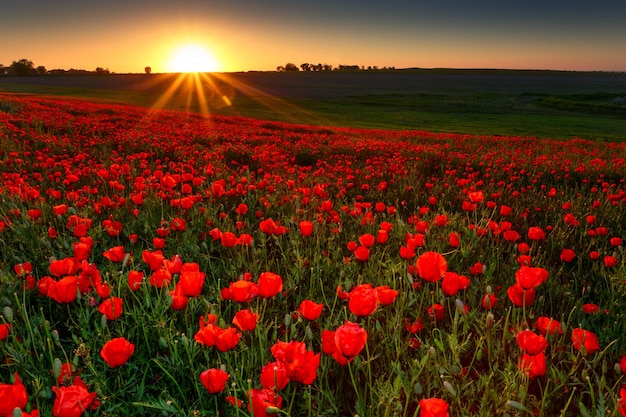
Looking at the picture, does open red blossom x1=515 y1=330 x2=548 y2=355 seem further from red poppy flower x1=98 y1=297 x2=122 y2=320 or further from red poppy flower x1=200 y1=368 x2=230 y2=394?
red poppy flower x1=98 y1=297 x2=122 y2=320

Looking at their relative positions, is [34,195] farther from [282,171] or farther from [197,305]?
[282,171]

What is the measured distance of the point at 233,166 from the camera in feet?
27.6

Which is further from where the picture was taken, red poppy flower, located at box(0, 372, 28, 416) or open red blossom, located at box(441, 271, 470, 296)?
open red blossom, located at box(441, 271, 470, 296)

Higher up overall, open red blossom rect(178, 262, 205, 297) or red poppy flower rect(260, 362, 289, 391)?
open red blossom rect(178, 262, 205, 297)

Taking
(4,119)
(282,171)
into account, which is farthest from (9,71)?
(282,171)

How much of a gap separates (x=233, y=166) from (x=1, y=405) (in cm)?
730

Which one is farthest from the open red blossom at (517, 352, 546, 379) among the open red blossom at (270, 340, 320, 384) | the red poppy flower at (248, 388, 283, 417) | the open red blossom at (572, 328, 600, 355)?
the red poppy flower at (248, 388, 283, 417)

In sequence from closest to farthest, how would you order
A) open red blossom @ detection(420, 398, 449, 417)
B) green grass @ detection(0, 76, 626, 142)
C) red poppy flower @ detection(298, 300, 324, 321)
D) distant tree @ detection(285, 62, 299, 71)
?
1. open red blossom @ detection(420, 398, 449, 417)
2. red poppy flower @ detection(298, 300, 324, 321)
3. green grass @ detection(0, 76, 626, 142)
4. distant tree @ detection(285, 62, 299, 71)

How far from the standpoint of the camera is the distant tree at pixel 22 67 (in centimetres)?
10731

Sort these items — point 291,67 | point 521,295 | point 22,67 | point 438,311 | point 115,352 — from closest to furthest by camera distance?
point 115,352
point 521,295
point 438,311
point 22,67
point 291,67

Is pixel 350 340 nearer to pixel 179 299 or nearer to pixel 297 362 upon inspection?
pixel 297 362

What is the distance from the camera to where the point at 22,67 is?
107688 mm

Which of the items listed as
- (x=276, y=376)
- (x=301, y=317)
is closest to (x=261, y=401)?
(x=276, y=376)

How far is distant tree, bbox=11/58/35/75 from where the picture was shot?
107312 millimetres
